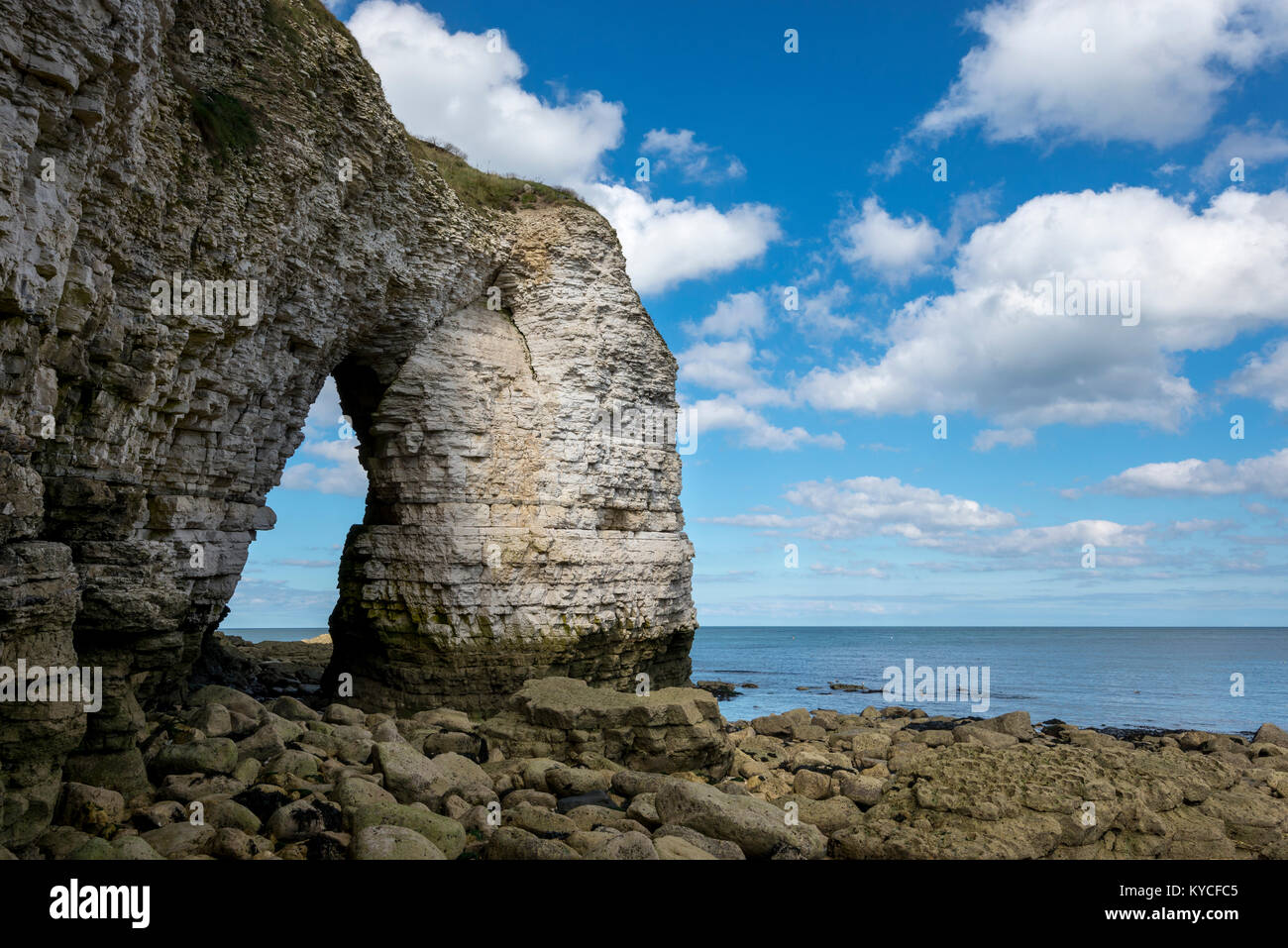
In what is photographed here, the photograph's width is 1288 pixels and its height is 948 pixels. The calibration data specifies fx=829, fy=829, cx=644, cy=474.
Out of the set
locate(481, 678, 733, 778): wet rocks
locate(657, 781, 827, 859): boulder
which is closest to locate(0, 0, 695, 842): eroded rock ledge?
locate(481, 678, 733, 778): wet rocks

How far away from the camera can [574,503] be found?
19.8 m

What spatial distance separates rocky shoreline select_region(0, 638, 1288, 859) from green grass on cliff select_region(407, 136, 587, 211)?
11.9 metres

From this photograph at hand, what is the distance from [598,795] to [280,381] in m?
9.90

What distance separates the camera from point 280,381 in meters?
16.0

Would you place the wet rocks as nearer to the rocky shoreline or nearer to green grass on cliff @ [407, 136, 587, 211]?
the rocky shoreline

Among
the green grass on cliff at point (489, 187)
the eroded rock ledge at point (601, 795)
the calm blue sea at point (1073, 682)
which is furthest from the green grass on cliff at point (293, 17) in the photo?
the calm blue sea at point (1073, 682)

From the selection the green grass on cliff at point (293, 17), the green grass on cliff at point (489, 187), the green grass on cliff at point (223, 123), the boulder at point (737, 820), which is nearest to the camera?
the boulder at point (737, 820)

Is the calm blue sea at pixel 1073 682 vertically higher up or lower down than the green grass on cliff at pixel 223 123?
lower down

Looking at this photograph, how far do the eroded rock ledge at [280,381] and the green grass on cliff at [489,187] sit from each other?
4.0 inches

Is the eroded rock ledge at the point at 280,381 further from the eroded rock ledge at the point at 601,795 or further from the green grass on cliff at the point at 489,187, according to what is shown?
the eroded rock ledge at the point at 601,795

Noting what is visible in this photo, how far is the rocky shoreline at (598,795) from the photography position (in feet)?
29.1
